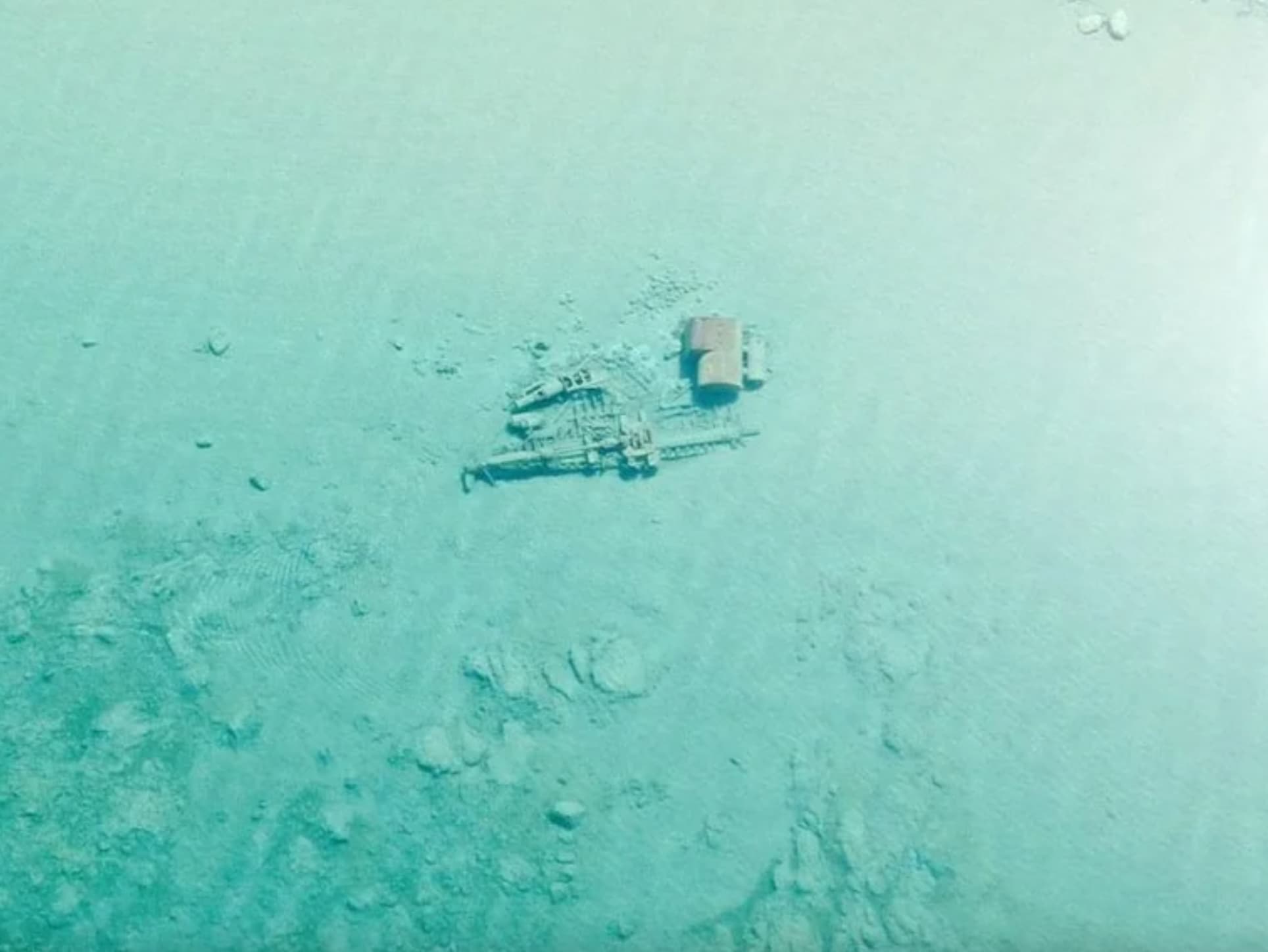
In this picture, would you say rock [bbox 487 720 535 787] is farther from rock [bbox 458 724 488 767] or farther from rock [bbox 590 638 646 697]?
rock [bbox 590 638 646 697]

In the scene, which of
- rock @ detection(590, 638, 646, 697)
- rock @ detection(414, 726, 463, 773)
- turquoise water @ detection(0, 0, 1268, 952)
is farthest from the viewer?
rock @ detection(590, 638, 646, 697)

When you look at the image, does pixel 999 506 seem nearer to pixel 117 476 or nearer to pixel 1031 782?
pixel 1031 782

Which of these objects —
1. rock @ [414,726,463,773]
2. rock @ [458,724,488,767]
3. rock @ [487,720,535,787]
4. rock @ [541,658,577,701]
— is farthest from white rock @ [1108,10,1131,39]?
rock @ [414,726,463,773]

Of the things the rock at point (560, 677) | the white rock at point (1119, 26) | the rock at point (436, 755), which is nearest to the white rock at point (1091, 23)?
the white rock at point (1119, 26)

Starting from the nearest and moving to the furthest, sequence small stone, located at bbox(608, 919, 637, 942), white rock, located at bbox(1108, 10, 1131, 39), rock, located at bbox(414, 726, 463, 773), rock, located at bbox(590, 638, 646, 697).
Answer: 1. small stone, located at bbox(608, 919, 637, 942)
2. rock, located at bbox(414, 726, 463, 773)
3. rock, located at bbox(590, 638, 646, 697)
4. white rock, located at bbox(1108, 10, 1131, 39)

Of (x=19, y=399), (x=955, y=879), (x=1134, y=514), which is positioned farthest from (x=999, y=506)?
(x=19, y=399)

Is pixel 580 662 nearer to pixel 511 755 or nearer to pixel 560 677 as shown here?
pixel 560 677

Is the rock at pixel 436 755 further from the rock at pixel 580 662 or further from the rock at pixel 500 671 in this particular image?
the rock at pixel 580 662
